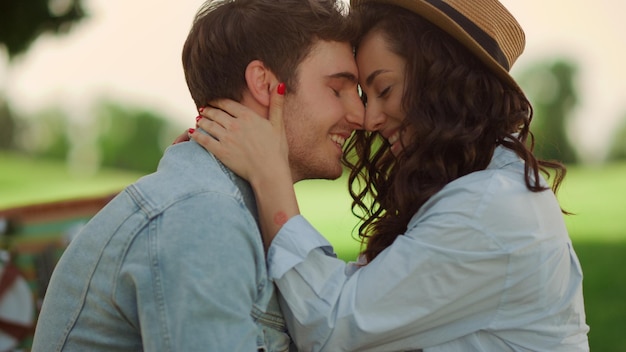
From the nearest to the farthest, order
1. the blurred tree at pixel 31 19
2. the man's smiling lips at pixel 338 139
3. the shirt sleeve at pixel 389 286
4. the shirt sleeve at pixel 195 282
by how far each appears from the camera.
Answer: the shirt sleeve at pixel 195 282 < the shirt sleeve at pixel 389 286 < the man's smiling lips at pixel 338 139 < the blurred tree at pixel 31 19

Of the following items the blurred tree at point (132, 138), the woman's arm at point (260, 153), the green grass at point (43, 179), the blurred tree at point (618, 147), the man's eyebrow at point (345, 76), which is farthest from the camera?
the blurred tree at point (132, 138)

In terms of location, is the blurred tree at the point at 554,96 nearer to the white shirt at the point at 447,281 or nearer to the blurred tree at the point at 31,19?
the blurred tree at the point at 31,19

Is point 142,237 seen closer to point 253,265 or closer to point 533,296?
point 253,265

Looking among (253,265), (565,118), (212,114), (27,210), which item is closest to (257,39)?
(212,114)

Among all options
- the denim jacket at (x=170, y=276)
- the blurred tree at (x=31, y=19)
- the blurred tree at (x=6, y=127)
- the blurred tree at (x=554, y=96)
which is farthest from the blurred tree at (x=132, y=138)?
the denim jacket at (x=170, y=276)

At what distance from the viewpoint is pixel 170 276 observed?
7.22 feet

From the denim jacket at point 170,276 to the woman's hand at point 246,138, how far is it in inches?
2.6

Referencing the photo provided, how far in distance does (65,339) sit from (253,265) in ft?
2.11

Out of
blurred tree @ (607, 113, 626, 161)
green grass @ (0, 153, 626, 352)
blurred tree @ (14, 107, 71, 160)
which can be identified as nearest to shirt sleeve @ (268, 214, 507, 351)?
green grass @ (0, 153, 626, 352)

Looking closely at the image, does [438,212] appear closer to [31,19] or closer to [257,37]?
[257,37]

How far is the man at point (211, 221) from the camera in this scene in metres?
2.21

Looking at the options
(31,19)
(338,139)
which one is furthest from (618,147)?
(338,139)

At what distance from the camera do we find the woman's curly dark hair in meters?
2.79

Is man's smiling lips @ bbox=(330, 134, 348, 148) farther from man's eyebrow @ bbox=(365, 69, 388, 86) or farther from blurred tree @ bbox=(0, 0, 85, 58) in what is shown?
blurred tree @ bbox=(0, 0, 85, 58)
